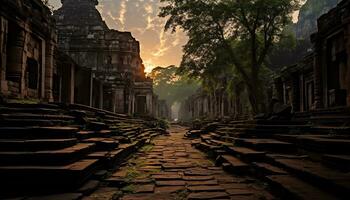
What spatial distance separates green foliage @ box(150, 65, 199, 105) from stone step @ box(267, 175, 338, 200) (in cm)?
5687

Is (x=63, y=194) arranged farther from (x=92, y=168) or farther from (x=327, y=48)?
(x=327, y=48)

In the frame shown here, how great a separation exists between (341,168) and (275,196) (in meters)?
1.03

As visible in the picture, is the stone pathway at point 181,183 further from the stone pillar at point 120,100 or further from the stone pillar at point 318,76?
the stone pillar at point 120,100

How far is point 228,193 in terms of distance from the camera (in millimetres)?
4844

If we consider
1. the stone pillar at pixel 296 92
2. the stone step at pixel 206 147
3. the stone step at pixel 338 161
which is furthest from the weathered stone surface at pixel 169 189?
the stone pillar at pixel 296 92

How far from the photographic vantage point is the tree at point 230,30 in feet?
62.9

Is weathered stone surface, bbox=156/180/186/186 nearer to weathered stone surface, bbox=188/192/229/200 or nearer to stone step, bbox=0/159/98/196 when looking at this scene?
weathered stone surface, bbox=188/192/229/200

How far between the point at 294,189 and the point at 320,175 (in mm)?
439

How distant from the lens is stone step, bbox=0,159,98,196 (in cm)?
453

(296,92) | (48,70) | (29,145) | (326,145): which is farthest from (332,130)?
(296,92)

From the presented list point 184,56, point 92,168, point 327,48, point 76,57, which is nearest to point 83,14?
point 76,57

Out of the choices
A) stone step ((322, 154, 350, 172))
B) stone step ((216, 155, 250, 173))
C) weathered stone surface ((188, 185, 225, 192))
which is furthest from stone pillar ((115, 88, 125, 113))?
stone step ((322, 154, 350, 172))

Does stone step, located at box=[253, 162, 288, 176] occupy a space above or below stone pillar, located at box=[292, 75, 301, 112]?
below

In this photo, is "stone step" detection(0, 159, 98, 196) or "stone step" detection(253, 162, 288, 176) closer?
"stone step" detection(0, 159, 98, 196)
